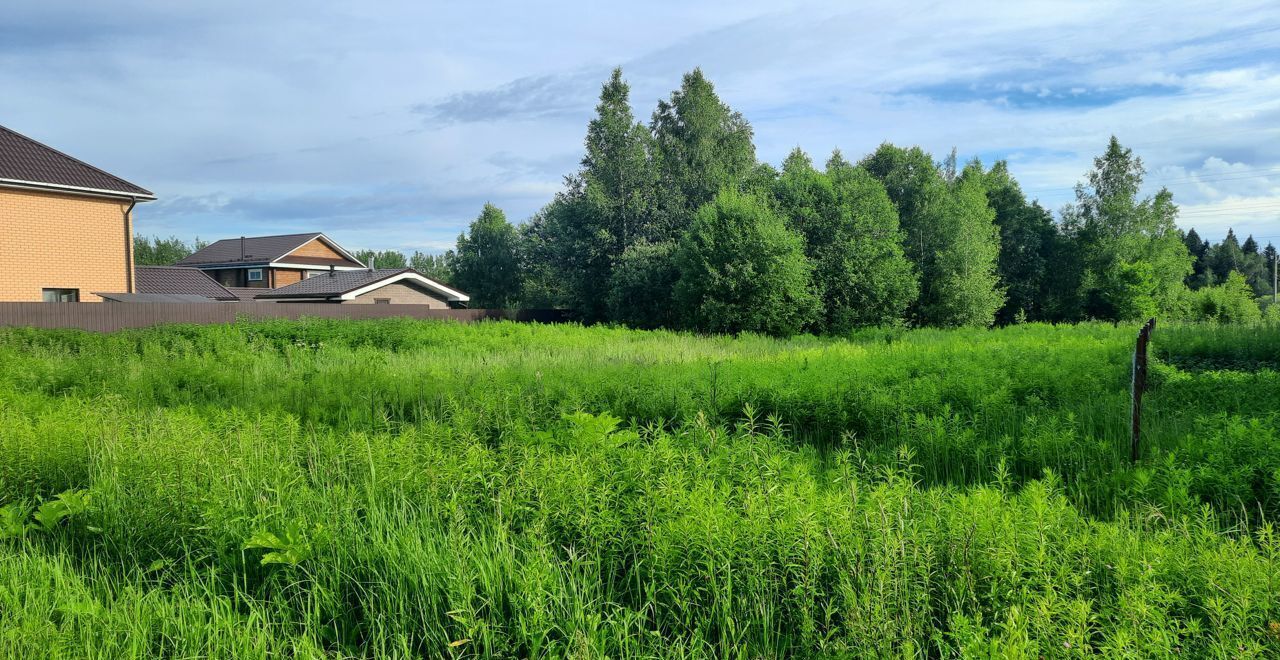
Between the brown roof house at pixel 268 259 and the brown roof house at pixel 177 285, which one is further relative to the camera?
the brown roof house at pixel 268 259

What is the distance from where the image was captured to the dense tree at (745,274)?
86.2 feet

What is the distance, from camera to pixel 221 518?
3.95 metres

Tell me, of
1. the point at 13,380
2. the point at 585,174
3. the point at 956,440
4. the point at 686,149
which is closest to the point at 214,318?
the point at 13,380

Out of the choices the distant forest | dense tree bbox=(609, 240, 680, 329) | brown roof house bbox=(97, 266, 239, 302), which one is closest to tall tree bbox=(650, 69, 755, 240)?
the distant forest

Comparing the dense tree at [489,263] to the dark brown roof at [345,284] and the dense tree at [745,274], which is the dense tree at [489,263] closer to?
the dark brown roof at [345,284]

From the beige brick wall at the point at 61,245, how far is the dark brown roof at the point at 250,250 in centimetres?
2294

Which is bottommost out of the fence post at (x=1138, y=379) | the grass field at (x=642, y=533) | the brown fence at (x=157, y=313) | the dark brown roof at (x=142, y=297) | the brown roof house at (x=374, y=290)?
the grass field at (x=642, y=533)

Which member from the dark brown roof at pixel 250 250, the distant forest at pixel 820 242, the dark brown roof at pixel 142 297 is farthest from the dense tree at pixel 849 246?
the dark brown roof at pixel 250 250

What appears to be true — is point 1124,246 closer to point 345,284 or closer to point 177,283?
point 345,284

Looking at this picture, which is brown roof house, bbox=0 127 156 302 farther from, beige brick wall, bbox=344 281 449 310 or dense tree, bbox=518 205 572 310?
dense tree, bbox=518 205 572 310

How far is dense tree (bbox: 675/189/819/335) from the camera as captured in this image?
26.3m

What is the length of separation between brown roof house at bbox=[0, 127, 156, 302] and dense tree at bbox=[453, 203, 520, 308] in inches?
1235

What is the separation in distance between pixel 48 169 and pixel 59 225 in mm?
1790

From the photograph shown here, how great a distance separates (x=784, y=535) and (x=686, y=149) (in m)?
33.4
